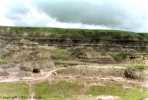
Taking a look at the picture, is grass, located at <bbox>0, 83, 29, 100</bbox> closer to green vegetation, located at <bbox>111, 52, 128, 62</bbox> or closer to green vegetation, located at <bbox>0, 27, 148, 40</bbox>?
green vegetation, located at <bbox>111, 52, 128, 62</bbox>

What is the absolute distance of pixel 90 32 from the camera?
112188mm

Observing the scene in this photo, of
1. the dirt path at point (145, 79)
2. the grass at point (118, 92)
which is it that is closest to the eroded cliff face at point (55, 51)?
the dirt path at point (145, 79)

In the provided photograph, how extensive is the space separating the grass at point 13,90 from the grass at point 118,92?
1095 centimetres

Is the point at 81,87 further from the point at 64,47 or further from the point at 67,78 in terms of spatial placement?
the point at 64,47

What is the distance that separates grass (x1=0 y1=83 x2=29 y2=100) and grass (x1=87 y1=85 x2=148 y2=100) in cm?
1095

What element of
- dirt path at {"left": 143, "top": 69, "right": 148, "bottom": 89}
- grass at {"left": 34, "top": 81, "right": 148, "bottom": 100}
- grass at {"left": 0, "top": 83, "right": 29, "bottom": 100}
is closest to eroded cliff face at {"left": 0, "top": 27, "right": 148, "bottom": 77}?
dirt path at {"left": 143, "top": 69, "right": 148, "bottom": 89}

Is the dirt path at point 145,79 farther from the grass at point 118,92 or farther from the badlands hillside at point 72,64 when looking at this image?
the grass at point 118,92

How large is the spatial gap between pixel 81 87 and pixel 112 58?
1361 inches

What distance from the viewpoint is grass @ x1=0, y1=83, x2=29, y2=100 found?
57812 mm

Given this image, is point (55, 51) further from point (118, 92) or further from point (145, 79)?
point (118, 92)

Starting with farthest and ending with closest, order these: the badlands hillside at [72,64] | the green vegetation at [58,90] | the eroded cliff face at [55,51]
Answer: the eroded cliff face at [55,51]
the badlands hillside at [72,64]
the green vegetation at [58,90]

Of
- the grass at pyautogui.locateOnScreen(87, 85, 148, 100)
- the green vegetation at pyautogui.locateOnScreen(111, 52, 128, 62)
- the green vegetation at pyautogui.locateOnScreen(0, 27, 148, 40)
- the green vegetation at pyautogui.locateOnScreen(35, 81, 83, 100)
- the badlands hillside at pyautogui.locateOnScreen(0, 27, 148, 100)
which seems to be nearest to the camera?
the green vegetation at pyautogui.locateOnScreen(35, 81, 83, 100)

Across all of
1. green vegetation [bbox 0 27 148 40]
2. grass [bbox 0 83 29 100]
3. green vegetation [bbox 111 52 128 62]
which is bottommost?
grass [bbox 0 83 29 100]

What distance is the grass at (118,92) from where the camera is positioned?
6035 cm
